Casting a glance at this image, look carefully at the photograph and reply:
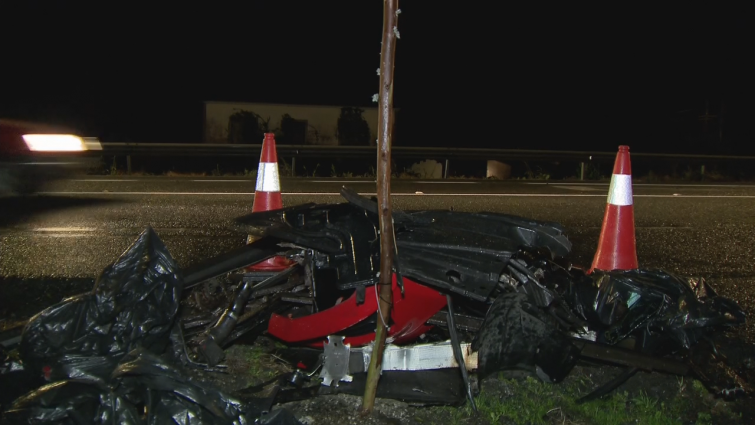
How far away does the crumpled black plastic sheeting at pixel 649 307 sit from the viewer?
11.1 feet

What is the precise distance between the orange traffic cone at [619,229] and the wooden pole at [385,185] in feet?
7.55

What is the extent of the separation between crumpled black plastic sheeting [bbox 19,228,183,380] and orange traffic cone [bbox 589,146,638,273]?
2911mm

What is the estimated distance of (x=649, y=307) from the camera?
3453 millimetres

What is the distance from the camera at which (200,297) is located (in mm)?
3572

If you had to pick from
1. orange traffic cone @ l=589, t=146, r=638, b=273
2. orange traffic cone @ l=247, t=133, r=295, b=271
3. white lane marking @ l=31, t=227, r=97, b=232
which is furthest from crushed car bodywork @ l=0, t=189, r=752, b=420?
white lane marking @ l=31, t=227, r=97, b=232

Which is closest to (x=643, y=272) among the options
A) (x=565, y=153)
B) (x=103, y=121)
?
(x=565, y=153)

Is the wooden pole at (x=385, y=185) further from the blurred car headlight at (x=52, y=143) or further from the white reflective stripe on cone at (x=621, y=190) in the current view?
the blurred car headlight at (x=52, y=143)

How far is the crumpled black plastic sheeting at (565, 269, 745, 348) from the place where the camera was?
3383mm

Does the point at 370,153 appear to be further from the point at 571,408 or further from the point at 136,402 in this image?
the point at 136,402

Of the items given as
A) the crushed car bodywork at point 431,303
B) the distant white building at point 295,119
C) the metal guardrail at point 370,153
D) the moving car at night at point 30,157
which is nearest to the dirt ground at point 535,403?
the crushed car bodywork at point 431,303

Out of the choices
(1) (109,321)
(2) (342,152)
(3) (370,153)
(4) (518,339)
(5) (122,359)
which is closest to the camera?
(5) (122,359)

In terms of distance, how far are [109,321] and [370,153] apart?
12.2 meters

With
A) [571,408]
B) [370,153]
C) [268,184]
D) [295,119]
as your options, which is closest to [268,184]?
[268,184]

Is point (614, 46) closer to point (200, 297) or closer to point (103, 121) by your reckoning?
point (103, 121)
